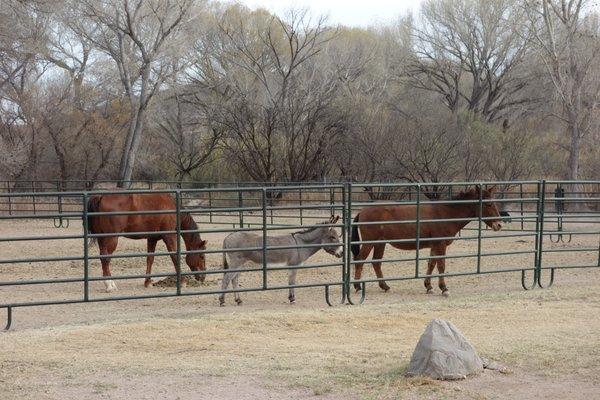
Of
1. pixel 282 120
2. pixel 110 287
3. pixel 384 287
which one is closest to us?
pixel 384 287

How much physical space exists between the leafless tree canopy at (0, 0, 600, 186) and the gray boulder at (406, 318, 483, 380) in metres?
20.2

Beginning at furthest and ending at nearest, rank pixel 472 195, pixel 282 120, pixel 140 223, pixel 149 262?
pixel 282 120 → pixel 140 223 → pixel 149 262 → pixel 472 195

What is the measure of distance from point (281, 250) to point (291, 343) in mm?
2633

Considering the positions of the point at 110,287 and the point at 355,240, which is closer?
the point at 355,240

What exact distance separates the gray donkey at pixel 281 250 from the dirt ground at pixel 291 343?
1.33 feet

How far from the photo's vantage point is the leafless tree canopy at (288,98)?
98.8 feet

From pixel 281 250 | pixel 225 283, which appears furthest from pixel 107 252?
pixel 281 250

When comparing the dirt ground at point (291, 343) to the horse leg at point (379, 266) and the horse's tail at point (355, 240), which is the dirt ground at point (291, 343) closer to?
the horse leg at point (379, 266)

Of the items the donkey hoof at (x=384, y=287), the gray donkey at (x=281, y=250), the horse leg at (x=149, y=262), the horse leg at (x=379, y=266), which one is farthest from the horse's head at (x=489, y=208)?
the horse leg at (x=149, y=262)

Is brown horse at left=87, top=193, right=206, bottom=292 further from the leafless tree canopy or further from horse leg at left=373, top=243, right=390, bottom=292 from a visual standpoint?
the leafless tree canopy

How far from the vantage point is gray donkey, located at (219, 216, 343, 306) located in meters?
9.98

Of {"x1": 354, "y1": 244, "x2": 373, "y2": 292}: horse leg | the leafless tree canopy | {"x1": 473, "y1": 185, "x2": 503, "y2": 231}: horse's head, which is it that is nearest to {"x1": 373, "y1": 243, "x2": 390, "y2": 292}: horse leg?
{"x1": 354, "y1": 244, "x2": 373, "y2": 292}: horse leg

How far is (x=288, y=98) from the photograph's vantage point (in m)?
33.8

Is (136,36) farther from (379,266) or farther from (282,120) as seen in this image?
(379,266)
